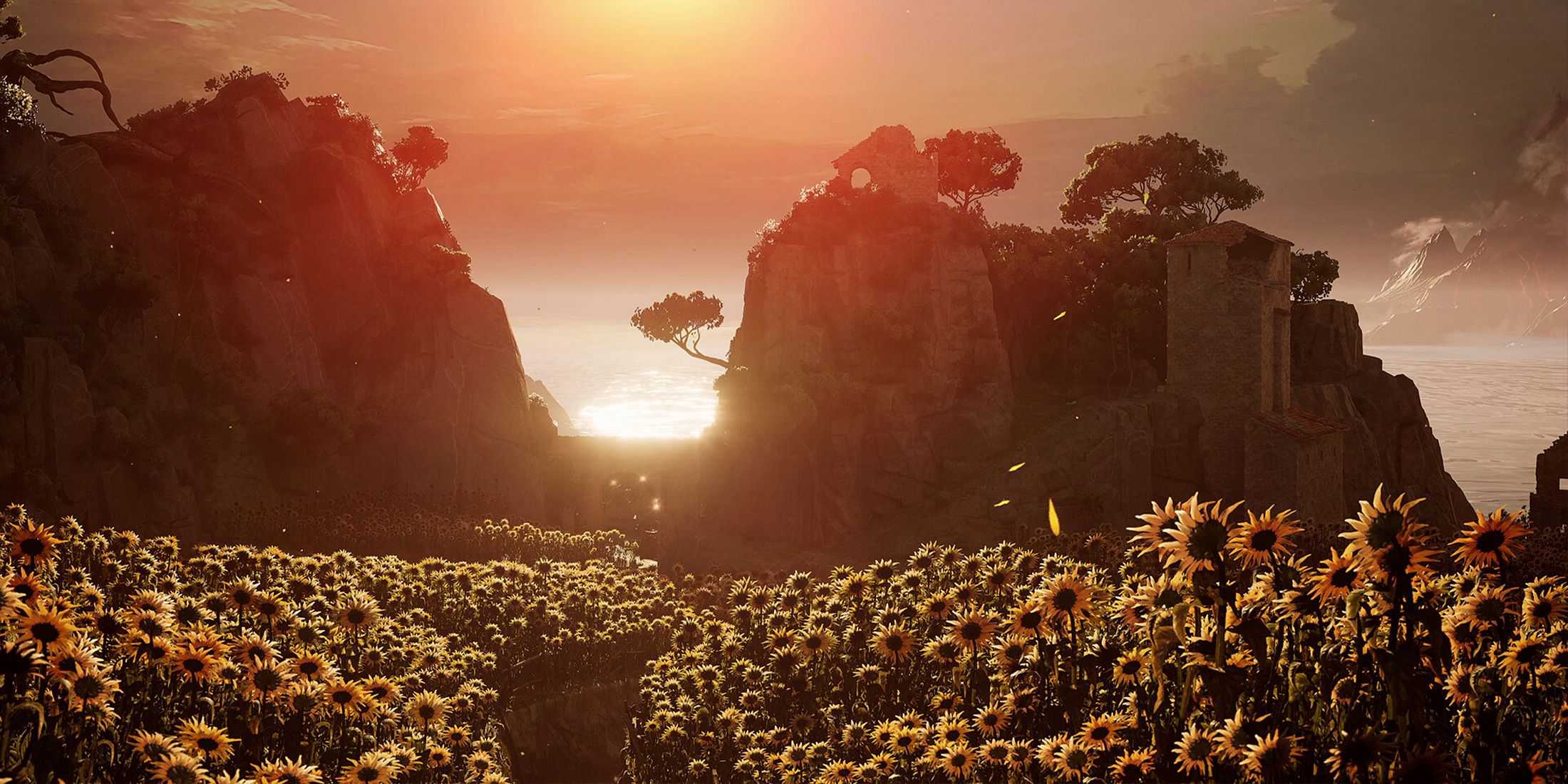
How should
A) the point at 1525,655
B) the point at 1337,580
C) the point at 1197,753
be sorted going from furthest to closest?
1. the point at 1525,655
2. the point at 1337,580
3. the point at 1197,753

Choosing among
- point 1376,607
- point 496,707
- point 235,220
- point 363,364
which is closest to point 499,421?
point 363,364

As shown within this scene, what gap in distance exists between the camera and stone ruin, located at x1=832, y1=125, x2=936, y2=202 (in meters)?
54.0

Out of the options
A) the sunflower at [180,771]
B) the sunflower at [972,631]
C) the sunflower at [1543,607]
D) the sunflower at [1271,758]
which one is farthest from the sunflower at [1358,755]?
the sunflower at [180,771]

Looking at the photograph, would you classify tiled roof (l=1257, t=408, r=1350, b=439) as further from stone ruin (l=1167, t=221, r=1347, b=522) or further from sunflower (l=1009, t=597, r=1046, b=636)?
sunflower (l=1009, t=597, r=1046, b=636)

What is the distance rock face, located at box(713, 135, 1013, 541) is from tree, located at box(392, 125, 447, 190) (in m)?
19.0

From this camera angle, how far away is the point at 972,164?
221 ft

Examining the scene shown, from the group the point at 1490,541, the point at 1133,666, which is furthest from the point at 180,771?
the point at 1490,541

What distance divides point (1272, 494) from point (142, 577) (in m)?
40.3

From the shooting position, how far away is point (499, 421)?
52594 mm

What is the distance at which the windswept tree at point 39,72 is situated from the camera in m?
46.3

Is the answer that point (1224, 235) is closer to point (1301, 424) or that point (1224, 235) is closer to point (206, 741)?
point (1301, 424)

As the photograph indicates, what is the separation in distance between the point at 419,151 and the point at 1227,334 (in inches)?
1540

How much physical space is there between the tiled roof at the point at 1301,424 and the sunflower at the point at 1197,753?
4080 centimetres

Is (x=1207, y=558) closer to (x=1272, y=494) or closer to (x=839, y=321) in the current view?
(x=1272, y=494)
